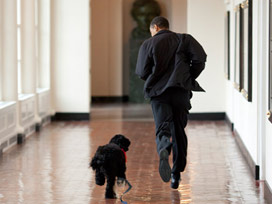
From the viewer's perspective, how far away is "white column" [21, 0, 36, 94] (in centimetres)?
1161

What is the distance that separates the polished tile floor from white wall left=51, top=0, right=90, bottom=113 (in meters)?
1.15

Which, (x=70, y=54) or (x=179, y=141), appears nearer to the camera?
(x=179, y=141)

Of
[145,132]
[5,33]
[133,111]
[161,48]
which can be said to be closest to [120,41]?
[133,111]

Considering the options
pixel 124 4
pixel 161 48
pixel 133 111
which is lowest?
pixel 133 111

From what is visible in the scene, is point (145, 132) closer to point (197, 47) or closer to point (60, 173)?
point (60, 173)

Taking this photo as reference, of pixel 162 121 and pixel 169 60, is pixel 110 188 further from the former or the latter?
pixel 169 60

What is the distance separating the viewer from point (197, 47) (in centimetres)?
627

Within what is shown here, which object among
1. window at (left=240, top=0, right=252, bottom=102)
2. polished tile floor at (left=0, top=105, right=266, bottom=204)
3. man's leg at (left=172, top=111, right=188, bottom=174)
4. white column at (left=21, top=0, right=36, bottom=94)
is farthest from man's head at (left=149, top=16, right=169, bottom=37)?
white column at (left=21, top=0, right=36, bottom=94)

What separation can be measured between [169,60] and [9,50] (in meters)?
4.36

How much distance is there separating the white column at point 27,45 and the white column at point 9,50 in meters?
1.48

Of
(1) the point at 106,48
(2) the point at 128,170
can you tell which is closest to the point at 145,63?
(2) the point at 128,170

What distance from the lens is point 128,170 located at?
26.3 ft

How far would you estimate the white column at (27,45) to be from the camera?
38.1 feet

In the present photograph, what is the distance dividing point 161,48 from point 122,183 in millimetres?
1366
